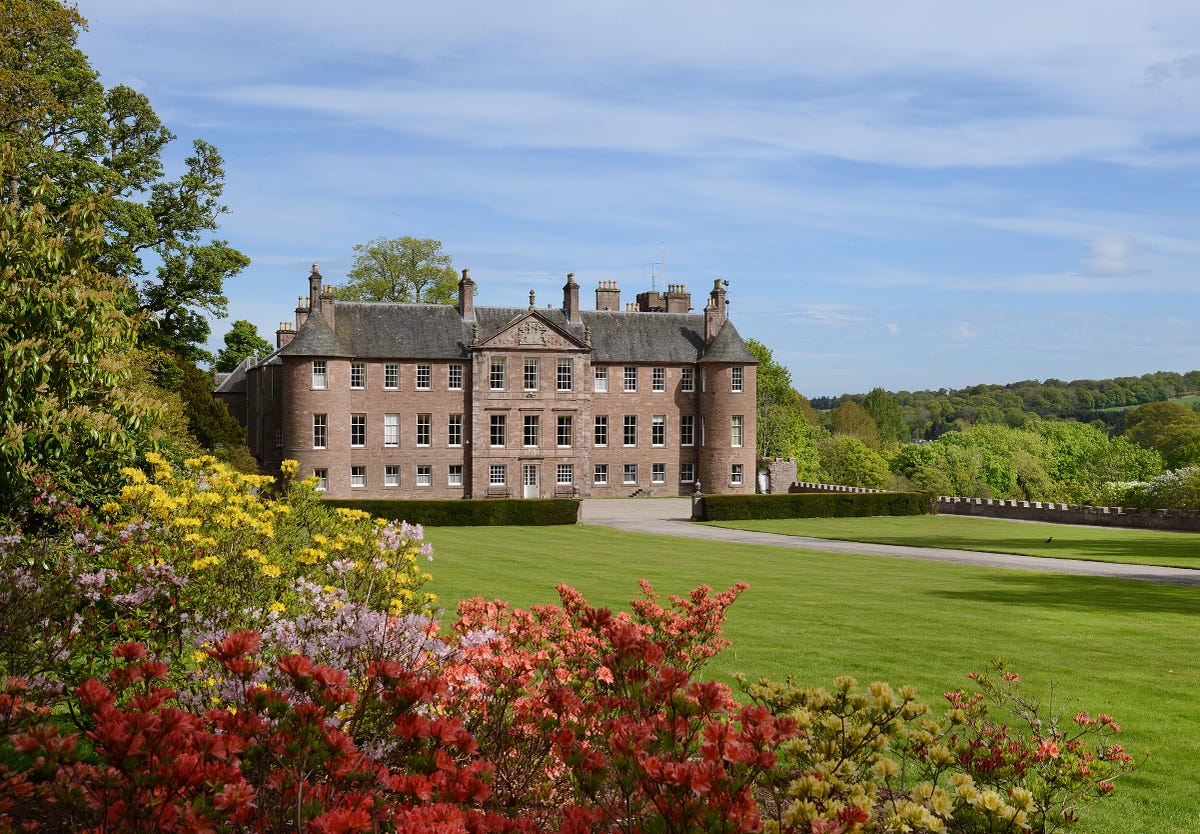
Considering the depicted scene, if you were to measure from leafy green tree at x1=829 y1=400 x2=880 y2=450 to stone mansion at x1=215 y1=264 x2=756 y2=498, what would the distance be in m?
70.6

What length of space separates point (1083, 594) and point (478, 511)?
2434 cm

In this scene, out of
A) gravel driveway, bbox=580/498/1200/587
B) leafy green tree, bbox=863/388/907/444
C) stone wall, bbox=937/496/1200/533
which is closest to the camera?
gravel driveway, bbox=580/498/1200/587

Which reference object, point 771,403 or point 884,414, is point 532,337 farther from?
point 884,414

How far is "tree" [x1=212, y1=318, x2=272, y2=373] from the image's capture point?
7150 centimetres

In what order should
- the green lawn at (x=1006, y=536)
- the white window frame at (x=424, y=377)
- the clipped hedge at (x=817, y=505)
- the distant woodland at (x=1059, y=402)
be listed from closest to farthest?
the green lawn at (x=1006, y=536) → the clipped hedge at (x=817, y=505) → the white window frame at (x=424, y=377) → the distant woodland at (x=1059, y=402)

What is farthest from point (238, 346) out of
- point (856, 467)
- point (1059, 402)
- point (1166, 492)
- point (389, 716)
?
point (1059, 402)

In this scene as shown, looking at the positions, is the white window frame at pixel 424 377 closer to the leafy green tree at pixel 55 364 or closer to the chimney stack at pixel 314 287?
the chimney stack at pixel 314 287

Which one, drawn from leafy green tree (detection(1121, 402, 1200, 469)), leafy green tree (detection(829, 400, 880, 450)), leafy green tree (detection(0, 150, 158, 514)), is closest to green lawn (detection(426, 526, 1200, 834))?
leafy green tree (detection(0, 150, 158, 514))

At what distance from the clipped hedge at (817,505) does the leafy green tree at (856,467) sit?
35885mm

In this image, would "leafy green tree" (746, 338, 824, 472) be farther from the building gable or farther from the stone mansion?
the building gable

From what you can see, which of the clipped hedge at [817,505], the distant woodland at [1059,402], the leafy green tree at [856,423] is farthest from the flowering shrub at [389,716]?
the distant woodland at [1059,402]

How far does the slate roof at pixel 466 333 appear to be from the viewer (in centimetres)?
5062

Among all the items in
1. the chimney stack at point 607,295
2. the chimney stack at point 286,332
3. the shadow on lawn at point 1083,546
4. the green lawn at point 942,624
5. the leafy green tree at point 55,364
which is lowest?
the shadow on lawn at point 1083,546

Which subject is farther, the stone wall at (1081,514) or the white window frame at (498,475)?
the white window frame at (498,475)
